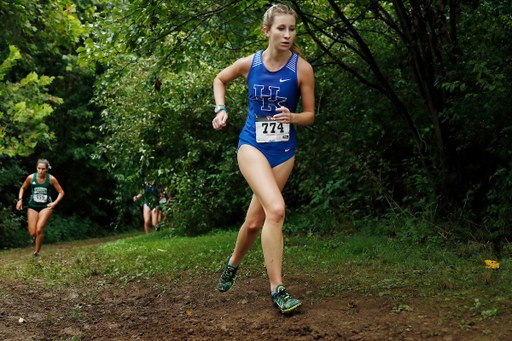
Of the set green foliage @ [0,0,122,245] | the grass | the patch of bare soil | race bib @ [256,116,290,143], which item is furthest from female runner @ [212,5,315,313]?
green foliage @ [0,0,122,245]

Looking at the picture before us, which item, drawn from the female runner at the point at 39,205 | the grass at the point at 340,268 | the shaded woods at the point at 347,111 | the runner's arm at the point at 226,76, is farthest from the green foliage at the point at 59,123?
the runner's arm at the point at 226,76

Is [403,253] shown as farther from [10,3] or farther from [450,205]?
[10,3]

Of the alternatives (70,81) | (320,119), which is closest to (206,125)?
(320,119)

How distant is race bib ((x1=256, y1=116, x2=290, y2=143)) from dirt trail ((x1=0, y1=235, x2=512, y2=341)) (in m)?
1.32

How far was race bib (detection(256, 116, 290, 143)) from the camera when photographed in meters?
3.98

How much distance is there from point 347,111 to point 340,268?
4169 millimetres

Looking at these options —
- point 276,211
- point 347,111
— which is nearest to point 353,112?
point 347,111

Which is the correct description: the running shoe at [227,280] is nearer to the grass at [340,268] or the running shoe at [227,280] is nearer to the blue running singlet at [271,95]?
the grass at [340,268]

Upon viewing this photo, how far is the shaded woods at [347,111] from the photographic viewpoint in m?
6.52

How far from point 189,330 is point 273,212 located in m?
1.05

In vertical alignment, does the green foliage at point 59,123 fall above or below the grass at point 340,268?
above

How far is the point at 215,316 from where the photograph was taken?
404 cm

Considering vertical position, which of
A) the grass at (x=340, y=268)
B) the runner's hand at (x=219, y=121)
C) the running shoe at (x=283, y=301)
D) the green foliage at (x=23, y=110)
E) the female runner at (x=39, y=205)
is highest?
the green foliage at (x=23, y=110)

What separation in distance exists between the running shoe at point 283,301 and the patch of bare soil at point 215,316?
77mm
